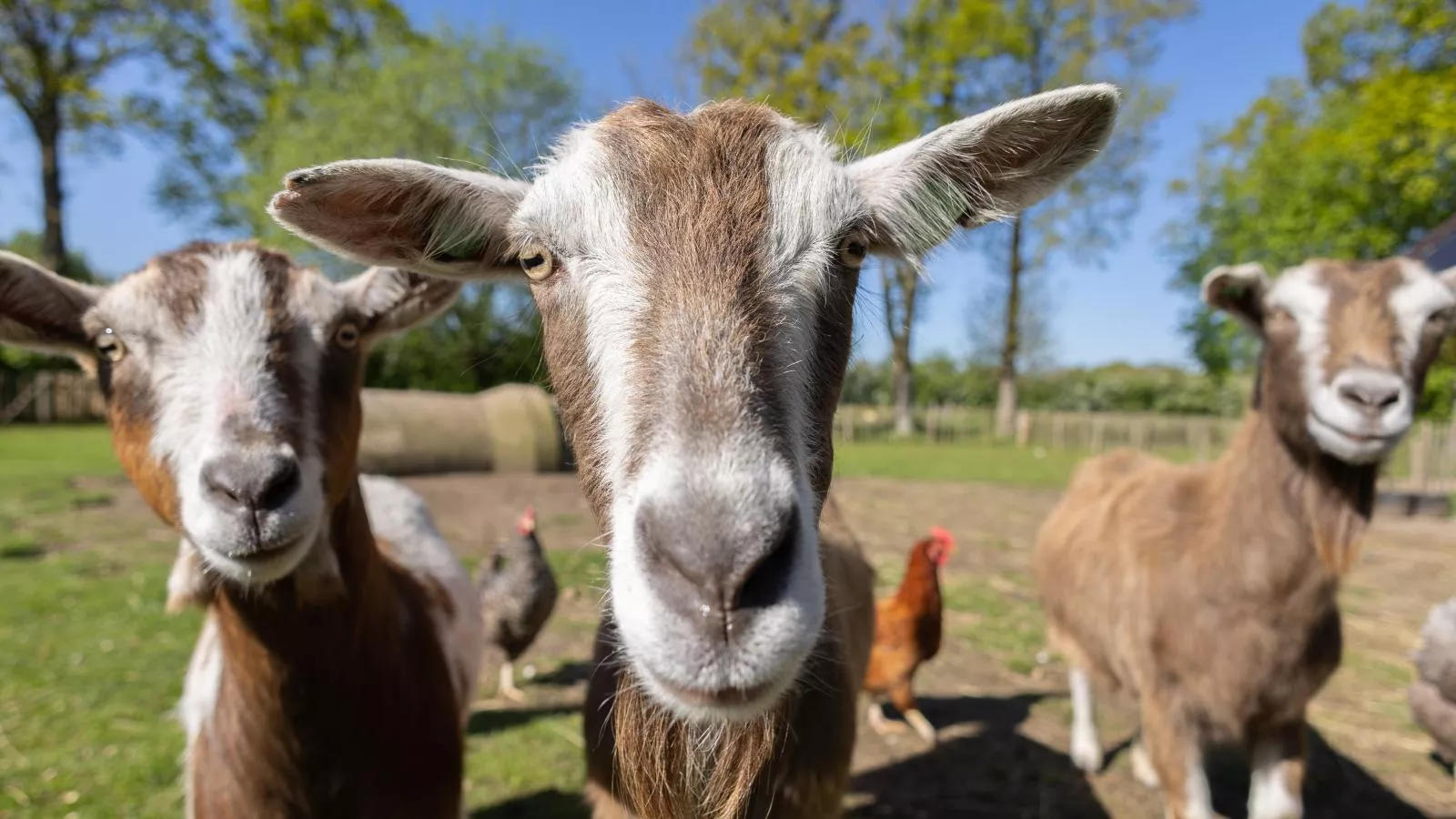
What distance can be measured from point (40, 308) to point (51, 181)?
32.2m

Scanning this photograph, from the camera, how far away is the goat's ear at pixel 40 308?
2623mm

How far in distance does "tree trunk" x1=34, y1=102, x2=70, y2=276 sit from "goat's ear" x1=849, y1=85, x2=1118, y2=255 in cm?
3331

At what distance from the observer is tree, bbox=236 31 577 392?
21.0 m

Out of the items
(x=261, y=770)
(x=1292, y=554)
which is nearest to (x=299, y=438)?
(x=261, y=770)

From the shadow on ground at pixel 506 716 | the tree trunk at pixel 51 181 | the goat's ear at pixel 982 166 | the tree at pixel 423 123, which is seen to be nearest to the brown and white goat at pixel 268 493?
the goat's ear at pixel 982 166

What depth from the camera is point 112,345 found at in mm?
2635

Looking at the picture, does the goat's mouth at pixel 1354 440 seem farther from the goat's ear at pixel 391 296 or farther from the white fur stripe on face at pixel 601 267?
the goat's ear at pixel 391 296

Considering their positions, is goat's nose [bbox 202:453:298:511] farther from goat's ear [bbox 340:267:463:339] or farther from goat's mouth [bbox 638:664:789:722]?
goat's mouth [bbox 638:664:789:722]

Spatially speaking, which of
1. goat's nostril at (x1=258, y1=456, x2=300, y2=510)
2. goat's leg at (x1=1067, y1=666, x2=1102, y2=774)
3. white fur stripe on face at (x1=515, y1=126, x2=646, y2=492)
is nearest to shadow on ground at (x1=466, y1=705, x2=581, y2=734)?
goat's nostril at (x1=258, y1=456, x2=300, y2=510)

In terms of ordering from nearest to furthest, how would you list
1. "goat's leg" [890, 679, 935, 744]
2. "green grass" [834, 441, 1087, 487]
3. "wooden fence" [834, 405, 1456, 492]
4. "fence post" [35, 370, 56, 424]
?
"goat's leg" [890, 679, 935, 744], "green grass" [834, 441, 1087, 487], "fence post" [35, 370, 56, 424], "wooden fence" [834, 405, 1456, 492]

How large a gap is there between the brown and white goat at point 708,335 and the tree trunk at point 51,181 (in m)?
32.6

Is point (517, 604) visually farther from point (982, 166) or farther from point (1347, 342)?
point (1347, 342)

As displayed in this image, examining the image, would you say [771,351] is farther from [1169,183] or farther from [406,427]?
[1169,183]

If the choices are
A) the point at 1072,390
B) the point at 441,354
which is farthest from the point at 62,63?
the point at 1072,390
